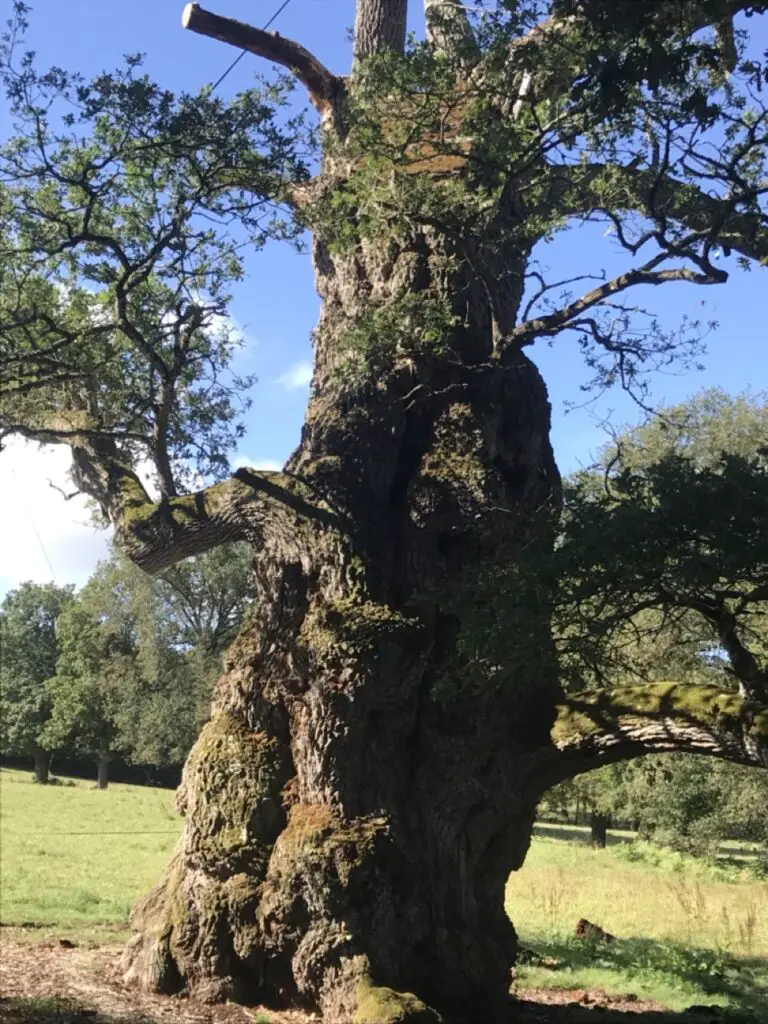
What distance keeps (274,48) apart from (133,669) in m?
33.6

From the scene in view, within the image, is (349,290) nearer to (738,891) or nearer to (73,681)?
(738,891)

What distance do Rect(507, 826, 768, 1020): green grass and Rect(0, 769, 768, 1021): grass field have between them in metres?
0.02

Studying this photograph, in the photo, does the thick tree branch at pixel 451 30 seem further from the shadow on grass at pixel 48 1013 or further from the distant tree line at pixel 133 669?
the distant tree line at pixel 133 669

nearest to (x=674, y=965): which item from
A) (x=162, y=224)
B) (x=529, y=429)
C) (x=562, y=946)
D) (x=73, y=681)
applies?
(x=562, y=946)

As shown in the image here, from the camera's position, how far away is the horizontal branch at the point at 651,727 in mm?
6406

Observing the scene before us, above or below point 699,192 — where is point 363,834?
below

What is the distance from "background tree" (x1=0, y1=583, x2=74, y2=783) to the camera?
47.5 meters

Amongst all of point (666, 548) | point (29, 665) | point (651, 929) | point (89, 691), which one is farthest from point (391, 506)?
point (29, 665)

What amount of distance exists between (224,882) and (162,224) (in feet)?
19.2

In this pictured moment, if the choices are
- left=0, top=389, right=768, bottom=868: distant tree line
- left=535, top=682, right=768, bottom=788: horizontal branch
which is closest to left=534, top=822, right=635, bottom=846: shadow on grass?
left=0, top=389, right=768, bottom=868: distant tree line

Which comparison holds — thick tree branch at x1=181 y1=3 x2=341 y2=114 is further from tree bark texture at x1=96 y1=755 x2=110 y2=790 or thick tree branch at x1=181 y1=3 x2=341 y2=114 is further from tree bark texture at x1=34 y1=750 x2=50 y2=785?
tree bark texture at x1=34 y1=750 x2=50 y2=785

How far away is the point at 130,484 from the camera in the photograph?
9852 mm

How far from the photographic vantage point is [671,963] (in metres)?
11.1

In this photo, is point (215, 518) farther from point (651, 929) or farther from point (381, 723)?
point (651, 929)
